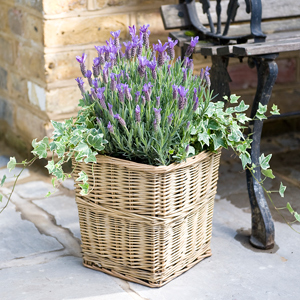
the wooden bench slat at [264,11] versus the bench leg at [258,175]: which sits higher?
the wooden bench slat at [264,11]

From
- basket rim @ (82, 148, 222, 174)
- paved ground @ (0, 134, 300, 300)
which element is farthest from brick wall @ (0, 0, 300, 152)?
basket rim @ (82, 148, 222, 174)

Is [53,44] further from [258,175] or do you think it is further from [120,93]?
[258,175]

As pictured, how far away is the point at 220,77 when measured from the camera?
265 cm

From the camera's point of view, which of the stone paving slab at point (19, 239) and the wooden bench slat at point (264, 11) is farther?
the wooden bench slat at point (264, 11)

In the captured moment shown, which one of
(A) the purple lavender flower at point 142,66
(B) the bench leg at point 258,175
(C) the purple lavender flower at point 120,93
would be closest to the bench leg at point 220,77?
(B) the bench leg at point 258,175

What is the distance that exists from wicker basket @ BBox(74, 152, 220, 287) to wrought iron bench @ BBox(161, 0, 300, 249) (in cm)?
29

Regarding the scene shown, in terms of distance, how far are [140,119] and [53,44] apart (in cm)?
133

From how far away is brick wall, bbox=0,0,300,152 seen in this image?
3010 millimetres

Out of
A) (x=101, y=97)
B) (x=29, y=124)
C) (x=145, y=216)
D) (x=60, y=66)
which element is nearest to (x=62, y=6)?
(x=60, y=66)

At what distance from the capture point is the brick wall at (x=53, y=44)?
9.87 ft

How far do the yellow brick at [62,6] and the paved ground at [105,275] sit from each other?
3.28ft

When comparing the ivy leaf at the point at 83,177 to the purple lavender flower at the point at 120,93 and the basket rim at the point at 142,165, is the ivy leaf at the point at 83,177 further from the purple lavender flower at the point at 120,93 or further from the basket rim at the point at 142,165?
the purple lavender flower at the point at 120,93

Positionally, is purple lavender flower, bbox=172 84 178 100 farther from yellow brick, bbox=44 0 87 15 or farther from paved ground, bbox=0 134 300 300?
yellow brick, bbox=44 0 87 15

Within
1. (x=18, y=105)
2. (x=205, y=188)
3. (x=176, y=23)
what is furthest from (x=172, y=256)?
(x=18, y=105)
